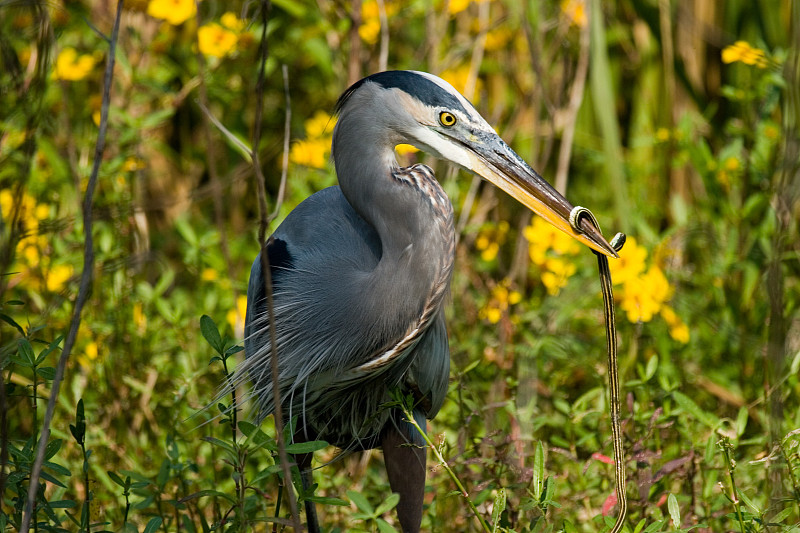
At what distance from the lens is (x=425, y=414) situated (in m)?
2.54

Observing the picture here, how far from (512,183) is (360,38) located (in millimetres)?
1639

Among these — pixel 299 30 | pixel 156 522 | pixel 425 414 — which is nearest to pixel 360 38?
pixel 299 30

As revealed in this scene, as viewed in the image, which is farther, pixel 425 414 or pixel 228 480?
pixel 228 480

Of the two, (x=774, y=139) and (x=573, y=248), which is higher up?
(x=774, y=139)

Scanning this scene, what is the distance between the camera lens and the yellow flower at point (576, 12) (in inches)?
149

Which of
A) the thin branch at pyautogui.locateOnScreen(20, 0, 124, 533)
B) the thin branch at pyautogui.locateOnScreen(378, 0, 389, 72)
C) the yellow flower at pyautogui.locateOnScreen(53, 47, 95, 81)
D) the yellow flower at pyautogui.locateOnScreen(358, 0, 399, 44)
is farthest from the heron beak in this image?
the yellow flower at pyautogui.locateOnScreen(53, 47, 95, 81)

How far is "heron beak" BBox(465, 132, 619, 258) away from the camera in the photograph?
6.95 ft

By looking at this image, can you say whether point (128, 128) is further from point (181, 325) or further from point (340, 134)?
point (340, 134)

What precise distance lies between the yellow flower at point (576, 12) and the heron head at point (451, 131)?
1777 mm

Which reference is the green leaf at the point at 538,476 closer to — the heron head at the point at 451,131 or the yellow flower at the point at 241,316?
the heron head at the point at 451,131

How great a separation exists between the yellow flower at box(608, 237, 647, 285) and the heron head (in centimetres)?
86

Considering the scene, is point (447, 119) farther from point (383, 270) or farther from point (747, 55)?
point (747, 55)

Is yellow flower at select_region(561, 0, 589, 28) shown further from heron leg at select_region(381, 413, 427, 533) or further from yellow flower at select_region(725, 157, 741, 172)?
heron leg at select_region(381, 413, 427, 533)

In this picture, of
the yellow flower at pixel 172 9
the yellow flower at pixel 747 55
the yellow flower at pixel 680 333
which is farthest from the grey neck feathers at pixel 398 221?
the yellow flower at pixel 172 9
